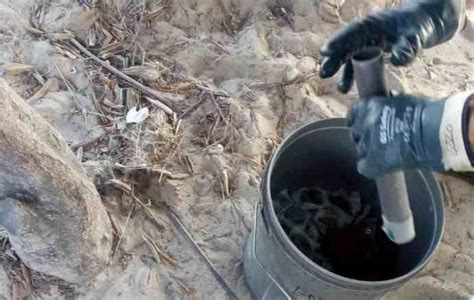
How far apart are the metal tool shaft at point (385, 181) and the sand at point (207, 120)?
1.85 feet

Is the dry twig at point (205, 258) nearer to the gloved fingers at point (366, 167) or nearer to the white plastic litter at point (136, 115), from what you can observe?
the white plastic litter at point (136, 115)

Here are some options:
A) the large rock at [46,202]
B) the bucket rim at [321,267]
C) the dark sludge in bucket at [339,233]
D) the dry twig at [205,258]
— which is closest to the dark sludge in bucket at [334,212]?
the dark sludge in bucket at [339,233]

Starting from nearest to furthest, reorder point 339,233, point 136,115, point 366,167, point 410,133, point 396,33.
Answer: point 410,133, point 366,167, point 396,33, point 339,233, point 136,115

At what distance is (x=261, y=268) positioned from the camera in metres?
1.90

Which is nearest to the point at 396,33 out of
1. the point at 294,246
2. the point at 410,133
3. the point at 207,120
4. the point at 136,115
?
the point at 410,133

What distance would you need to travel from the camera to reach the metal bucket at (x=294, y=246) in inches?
64.6

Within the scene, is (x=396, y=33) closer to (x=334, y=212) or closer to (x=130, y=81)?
(x=334, y=212)

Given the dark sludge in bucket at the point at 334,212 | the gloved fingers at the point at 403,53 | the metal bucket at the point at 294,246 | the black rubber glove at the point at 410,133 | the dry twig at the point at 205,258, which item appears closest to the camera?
the black rubber glove at the point at 410,133

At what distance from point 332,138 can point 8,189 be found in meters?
0.88

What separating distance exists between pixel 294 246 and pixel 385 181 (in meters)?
0.26

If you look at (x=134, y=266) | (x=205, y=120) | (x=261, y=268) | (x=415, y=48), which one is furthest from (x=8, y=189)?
(x=415, y=48)

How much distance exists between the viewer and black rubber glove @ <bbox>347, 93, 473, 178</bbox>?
4.49 ft

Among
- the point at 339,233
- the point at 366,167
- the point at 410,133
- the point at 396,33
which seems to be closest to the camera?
the point at 410,133

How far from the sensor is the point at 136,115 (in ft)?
7.58
